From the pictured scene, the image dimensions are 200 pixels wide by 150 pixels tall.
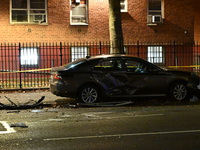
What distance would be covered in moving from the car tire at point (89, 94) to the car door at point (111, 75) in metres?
0.29

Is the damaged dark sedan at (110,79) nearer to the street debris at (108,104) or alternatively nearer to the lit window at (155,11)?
the street debris at (108,104)

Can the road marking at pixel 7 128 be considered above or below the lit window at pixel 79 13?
below

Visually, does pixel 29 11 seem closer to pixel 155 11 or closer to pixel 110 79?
pixel 155 11

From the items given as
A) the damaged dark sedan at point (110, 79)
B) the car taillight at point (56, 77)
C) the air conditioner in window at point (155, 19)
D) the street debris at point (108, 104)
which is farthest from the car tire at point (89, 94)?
the air conditioner in window at point (155, 19)

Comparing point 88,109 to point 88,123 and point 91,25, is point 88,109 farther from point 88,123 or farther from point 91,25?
point 91,25

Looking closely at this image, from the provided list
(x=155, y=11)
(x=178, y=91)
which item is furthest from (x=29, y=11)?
(x=178, y=91)

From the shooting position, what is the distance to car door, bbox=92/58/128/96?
37.7 ft

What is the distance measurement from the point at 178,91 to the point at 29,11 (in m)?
11.2

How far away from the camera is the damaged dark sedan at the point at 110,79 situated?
11.4 m

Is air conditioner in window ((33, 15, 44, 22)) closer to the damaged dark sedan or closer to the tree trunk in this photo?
the tree trunk

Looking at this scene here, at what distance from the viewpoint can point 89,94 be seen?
1157 cm

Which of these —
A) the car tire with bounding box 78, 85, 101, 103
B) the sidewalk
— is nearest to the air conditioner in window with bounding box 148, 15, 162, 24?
the sidewalk

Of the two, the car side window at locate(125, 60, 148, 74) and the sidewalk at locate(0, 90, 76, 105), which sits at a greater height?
the car side window at locate(125, 60, 148, 74)

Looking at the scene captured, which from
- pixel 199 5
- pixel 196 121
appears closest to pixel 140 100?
pixel 196 121
